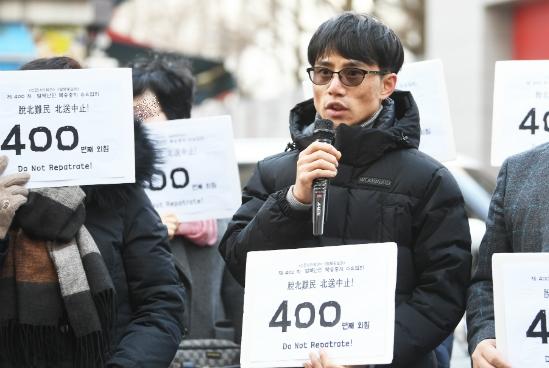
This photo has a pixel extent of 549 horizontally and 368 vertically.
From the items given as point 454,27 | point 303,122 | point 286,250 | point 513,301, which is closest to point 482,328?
point 513,301

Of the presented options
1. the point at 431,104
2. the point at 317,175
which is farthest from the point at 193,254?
the point at 317,175

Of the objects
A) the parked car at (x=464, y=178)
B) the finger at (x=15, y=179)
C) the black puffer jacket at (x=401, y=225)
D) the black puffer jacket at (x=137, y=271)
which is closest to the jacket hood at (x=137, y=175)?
the black puffer jacket at (x=137, y=271)

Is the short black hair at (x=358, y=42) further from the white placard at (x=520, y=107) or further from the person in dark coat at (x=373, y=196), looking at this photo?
the white placard at (x=520, y=107)

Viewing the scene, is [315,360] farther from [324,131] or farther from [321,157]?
[324,131]

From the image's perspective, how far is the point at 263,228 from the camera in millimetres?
4180

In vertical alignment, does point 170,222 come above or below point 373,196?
below

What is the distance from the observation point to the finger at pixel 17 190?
4.13 meters

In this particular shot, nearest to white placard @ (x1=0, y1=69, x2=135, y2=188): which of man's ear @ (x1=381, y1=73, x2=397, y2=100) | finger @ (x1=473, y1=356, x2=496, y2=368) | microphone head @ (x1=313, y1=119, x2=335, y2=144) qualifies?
microphone head @ (x1=313, y1=119, x2=335, y2=144)

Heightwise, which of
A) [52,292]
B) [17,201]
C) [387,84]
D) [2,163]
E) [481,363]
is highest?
[387,84]

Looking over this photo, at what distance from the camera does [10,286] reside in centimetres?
420

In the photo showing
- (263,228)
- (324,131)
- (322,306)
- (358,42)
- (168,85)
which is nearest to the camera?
(322,306)

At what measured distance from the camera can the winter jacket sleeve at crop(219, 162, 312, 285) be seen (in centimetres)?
413

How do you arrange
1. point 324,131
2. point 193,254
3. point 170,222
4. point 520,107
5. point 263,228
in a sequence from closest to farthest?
point 324,131
point 263,228
point 520,107
point 170,222
point 193,254

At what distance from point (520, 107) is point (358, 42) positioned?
41.5 inches
